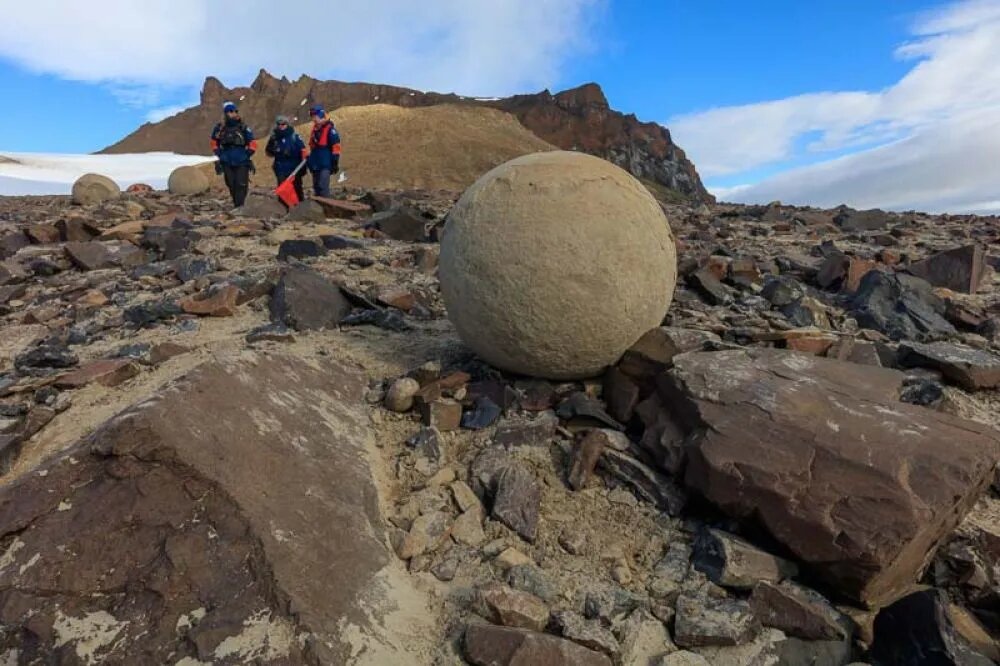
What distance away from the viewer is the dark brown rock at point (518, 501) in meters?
3.50

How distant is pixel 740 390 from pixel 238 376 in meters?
2.95

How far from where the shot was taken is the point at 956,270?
25.8ft

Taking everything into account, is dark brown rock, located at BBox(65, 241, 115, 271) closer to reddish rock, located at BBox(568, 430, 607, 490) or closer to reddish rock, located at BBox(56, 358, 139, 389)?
reddish rock, located at BBox(56, 358, 139, 389)

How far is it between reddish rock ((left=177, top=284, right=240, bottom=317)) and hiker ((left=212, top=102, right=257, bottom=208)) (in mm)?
6646

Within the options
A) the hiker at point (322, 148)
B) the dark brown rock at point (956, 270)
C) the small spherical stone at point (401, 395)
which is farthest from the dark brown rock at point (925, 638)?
the hiker at point (322, 148)

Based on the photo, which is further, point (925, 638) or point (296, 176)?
point (296, 176)

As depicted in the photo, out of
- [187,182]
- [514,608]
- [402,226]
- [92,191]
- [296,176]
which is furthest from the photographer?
[187,182]

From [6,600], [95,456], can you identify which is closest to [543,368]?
[95,456]

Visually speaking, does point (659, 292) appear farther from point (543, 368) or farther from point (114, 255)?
point (114, 255)

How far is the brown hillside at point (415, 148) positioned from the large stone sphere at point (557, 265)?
60.8 ft

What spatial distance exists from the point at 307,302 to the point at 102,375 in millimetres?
2018

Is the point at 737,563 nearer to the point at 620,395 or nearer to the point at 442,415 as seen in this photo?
A: the point at 620,395

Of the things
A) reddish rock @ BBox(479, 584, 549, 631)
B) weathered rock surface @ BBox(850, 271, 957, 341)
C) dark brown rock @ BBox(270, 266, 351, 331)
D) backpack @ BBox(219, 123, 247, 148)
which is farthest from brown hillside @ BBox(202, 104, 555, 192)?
reddish rock @ BBox(479, 584, 549, 631)

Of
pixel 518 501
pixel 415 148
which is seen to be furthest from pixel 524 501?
pixel 415 148
